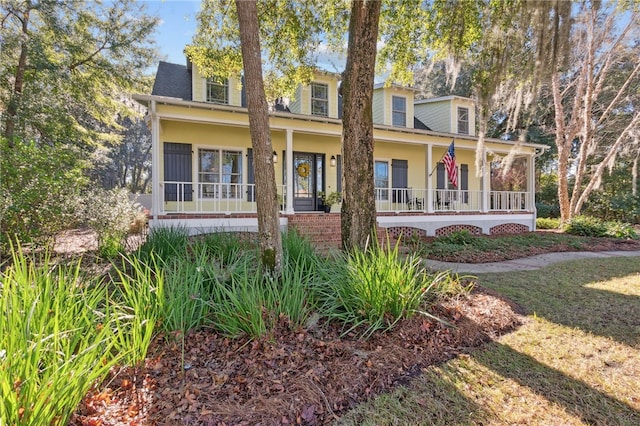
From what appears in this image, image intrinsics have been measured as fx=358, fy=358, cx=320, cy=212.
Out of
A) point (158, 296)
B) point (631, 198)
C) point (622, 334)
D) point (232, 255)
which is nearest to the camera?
point (158, 296)

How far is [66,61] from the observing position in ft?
40.9

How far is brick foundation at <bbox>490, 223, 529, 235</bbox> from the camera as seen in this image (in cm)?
1389

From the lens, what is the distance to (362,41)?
4.98m

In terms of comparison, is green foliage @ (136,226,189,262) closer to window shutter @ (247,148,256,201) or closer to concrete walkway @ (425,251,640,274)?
concrete walkway @ (425,251,640,274)

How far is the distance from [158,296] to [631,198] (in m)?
24.7

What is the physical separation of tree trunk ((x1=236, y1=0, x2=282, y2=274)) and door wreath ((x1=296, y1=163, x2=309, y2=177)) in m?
8.25

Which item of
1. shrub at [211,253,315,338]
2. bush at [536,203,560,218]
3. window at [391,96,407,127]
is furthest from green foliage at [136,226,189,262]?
bush at [536,203,560,218]

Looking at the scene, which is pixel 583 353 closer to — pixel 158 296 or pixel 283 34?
pixel 158 296

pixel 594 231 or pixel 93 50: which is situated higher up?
pixel 93 50

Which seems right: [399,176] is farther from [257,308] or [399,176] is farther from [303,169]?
[257,308]

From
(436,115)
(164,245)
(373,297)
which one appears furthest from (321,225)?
(436,115)

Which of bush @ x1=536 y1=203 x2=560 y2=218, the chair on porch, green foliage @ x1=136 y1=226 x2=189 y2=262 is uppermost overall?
the chair on porch

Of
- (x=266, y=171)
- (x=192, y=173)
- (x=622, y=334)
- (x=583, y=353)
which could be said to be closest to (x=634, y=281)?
(x=622, y=334)

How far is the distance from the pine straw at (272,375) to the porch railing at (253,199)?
6.94 metres
